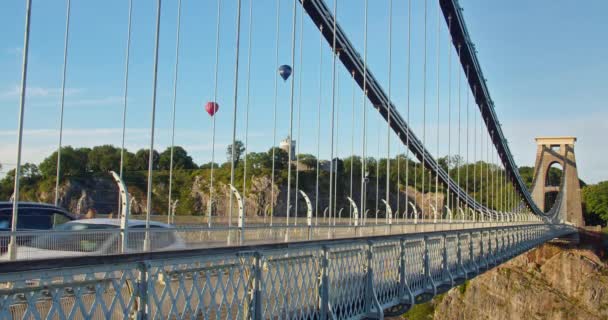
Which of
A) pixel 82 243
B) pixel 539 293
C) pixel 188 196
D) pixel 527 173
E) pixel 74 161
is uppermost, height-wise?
pixel 527 173

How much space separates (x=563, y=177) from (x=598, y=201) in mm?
15153

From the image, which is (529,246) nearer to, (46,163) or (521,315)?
(521,315)

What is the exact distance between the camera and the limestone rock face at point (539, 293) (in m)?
51.0

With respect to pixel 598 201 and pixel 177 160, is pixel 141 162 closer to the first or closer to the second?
pixel 177 160

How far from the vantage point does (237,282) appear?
24.4ft

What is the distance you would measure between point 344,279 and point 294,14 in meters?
12.1

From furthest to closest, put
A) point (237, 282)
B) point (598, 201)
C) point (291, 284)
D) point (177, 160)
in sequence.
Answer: point (598, 201) → point (177, 160) → point (291, 284) → point (237, 282)

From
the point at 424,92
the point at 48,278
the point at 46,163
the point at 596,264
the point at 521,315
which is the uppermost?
the point at 424,92

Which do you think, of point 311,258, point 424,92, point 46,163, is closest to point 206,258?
point 311,258

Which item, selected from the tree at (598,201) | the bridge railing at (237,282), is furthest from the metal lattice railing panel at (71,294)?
the tree at (598,201)

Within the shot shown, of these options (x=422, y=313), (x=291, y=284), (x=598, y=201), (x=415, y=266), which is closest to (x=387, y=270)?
(x=415, y=266)

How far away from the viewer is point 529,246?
125 ft

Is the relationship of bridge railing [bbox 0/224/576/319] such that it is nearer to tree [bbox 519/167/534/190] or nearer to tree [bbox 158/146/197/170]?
tree [bbox 158/146/197/170]

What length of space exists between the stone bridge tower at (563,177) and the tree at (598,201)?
30.1 feet
